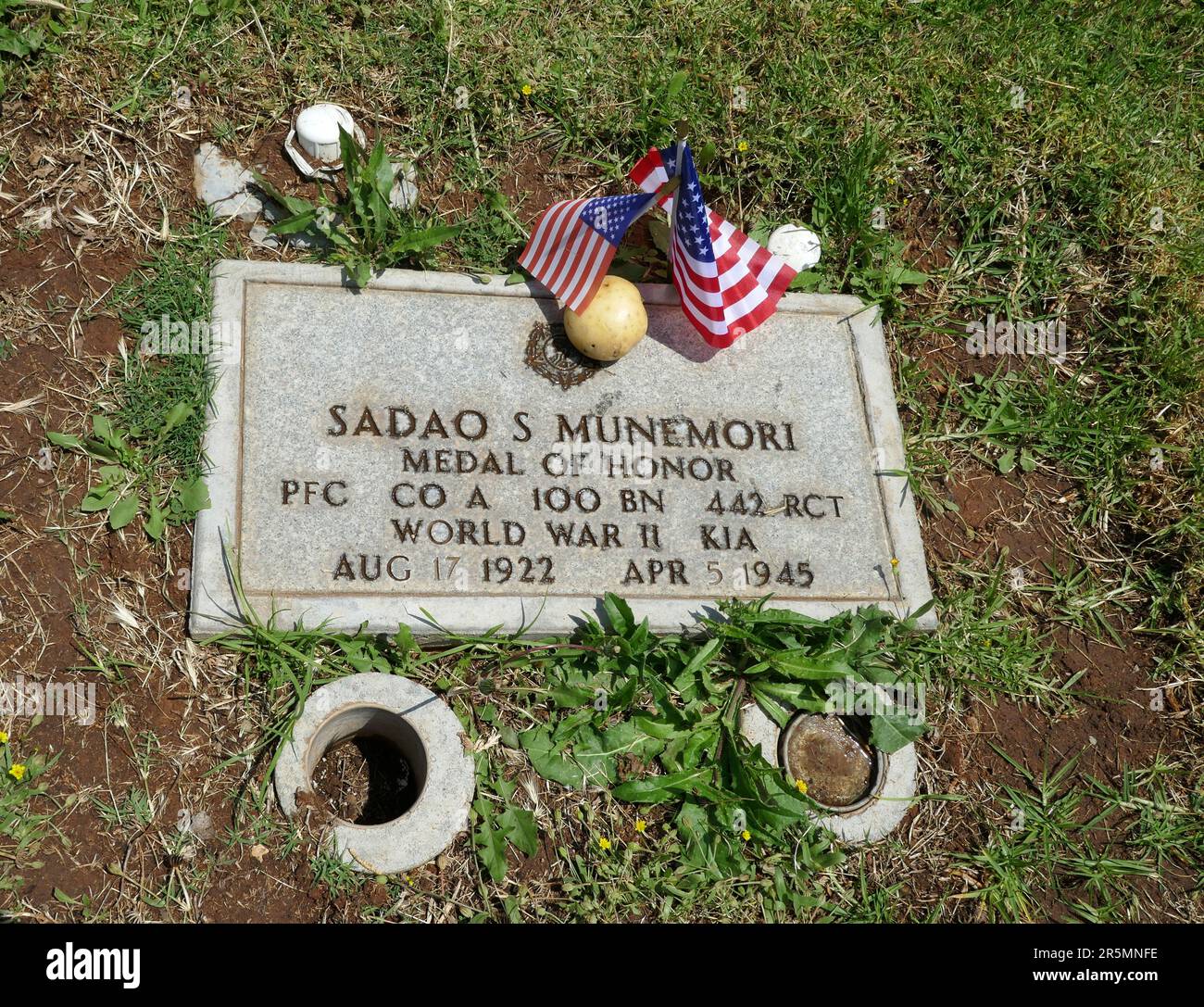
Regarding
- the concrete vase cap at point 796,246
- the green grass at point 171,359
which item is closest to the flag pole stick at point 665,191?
the concrete vase cap at point 796,246

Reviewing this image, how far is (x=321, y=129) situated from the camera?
3.34 metres

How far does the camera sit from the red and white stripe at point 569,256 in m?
3.03

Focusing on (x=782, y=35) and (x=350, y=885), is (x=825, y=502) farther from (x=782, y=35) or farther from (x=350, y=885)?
(x=782, y=35)

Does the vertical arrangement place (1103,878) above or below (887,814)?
below

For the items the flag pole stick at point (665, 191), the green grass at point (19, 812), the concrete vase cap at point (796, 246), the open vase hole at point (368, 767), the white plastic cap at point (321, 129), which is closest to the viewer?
the green grass at point (19, 812)

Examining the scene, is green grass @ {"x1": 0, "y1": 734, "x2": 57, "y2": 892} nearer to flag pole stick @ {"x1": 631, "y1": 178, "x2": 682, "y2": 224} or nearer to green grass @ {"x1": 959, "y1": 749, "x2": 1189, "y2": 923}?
flag pole stick @ {"x1": 631, "y1": 178, "x2": 682, "y2": 224}

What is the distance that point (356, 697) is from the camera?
106 inches

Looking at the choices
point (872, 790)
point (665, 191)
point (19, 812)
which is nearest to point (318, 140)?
point (665, 191)

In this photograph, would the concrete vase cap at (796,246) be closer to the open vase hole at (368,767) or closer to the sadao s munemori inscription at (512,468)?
the sadao s munemori inscription at (512,468)

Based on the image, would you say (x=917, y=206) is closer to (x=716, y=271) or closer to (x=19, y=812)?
(x=716, y=271)

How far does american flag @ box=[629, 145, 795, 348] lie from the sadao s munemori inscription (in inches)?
5.4

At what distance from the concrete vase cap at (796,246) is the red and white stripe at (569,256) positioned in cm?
72


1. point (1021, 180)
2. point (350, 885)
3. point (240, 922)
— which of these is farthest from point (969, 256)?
point (240, 922)

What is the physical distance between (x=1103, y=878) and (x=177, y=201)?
3.62 metres
